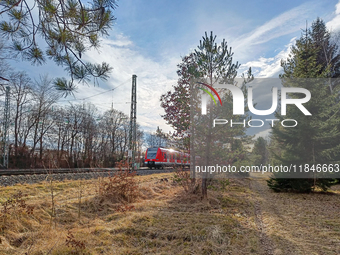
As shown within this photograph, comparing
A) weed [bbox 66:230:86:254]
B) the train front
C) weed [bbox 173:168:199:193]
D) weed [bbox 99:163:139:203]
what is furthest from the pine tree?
the train front

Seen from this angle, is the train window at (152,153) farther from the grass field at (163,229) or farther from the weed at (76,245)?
the weed at (76,245)

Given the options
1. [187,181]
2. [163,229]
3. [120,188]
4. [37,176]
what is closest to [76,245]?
[163,229]

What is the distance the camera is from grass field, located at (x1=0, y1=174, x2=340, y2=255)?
10.7 ft

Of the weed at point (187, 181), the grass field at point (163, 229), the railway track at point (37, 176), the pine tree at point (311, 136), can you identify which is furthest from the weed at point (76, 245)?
the pine tree at point (311, 136)

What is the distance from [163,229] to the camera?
3996 millimetres

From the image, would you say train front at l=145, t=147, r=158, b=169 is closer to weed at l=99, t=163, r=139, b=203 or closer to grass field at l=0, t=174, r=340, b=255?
weed at l=99, t=163, r=139, b=203

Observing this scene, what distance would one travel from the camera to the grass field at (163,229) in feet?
10.7

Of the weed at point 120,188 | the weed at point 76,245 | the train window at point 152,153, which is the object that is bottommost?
the weed at point 76,245

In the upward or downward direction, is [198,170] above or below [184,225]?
above

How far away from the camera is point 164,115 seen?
7.42 m

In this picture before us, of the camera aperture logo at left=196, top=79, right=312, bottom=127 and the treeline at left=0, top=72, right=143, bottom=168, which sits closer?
the camera aperture logo at left=196, top=79, right=312, bottom=127

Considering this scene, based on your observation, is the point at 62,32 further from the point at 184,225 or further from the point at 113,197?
the point at 113,197

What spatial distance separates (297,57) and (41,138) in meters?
25.5

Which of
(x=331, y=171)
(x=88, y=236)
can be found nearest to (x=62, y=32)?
(x=88, y=236)
